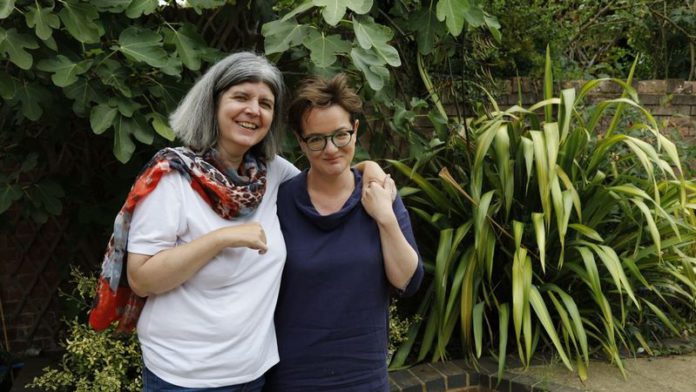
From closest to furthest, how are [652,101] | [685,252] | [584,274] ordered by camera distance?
[584,274] → [685,252] → [652,101]

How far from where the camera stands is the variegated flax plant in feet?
9.87

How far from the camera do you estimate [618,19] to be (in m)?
5.41

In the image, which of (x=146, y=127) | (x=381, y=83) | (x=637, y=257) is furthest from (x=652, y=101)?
(x=146, y=127)

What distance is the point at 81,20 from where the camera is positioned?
198 cm

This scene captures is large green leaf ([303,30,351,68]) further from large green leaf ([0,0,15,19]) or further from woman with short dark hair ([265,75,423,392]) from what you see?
large green leaf ([0,0,15,19])

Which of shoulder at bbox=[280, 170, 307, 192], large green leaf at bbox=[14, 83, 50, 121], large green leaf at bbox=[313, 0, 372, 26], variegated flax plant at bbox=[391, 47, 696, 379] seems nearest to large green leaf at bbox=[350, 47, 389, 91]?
large green leaf at bbox=[313, 0, 372, 26]

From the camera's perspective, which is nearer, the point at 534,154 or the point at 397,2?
the point at 397,2

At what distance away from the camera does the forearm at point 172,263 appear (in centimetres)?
136

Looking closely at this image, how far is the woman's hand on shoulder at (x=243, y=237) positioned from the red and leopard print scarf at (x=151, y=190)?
0.09 meters

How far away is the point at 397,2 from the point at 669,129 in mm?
2929

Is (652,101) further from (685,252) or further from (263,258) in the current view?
(263,258)

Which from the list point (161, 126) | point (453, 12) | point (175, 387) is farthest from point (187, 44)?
point (175, 387)

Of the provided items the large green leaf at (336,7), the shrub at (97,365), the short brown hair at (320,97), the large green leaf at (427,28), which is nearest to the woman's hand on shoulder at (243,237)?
the short brown hair at (320,97)

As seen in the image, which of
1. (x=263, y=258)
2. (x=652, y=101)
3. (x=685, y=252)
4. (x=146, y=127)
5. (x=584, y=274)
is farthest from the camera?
(x=652, y=101)
